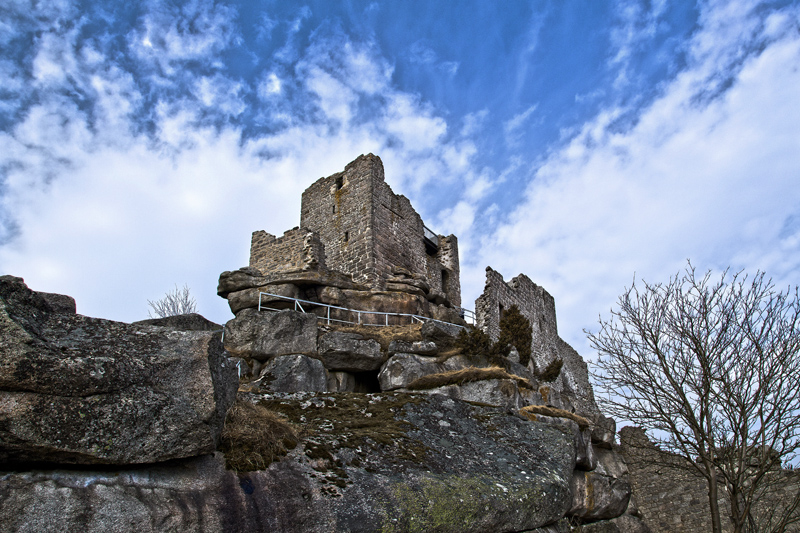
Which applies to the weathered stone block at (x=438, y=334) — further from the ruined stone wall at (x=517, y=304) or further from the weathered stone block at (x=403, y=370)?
the ruined stone wall at (x=517, y=304)

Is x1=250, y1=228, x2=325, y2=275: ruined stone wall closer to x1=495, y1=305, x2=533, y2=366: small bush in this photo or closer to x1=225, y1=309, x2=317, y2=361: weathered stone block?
x1=225, y1=309, x2=317, y2=361: weathered stone block

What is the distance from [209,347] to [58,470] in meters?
1.07

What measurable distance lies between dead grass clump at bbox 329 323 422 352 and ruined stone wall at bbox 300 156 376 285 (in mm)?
3741

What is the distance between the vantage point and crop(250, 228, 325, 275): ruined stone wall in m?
16.7

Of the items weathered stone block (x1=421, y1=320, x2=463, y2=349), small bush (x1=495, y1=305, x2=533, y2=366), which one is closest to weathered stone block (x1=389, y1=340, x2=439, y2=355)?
weathered stone block (x1=421, y1=320, x2=463, y2=349)

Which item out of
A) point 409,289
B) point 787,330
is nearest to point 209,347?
point 787,330

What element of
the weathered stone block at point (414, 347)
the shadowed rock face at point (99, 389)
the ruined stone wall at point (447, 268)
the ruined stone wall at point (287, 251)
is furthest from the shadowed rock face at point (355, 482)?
the ruined stone wall at point (447, 268)

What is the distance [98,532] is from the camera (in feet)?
8.01

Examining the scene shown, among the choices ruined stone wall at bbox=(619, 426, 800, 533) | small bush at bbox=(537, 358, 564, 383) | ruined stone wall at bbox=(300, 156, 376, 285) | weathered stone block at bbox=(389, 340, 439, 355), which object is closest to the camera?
weathered stone block at bbox=(389, 340, 439, 355)

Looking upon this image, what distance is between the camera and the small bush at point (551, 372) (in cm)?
2307

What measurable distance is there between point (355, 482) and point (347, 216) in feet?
51.4

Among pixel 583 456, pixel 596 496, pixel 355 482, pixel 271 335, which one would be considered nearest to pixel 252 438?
pixel 355 482

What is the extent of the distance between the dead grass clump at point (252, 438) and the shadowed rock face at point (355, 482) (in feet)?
0.23

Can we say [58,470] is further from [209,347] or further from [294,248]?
[294,248]
